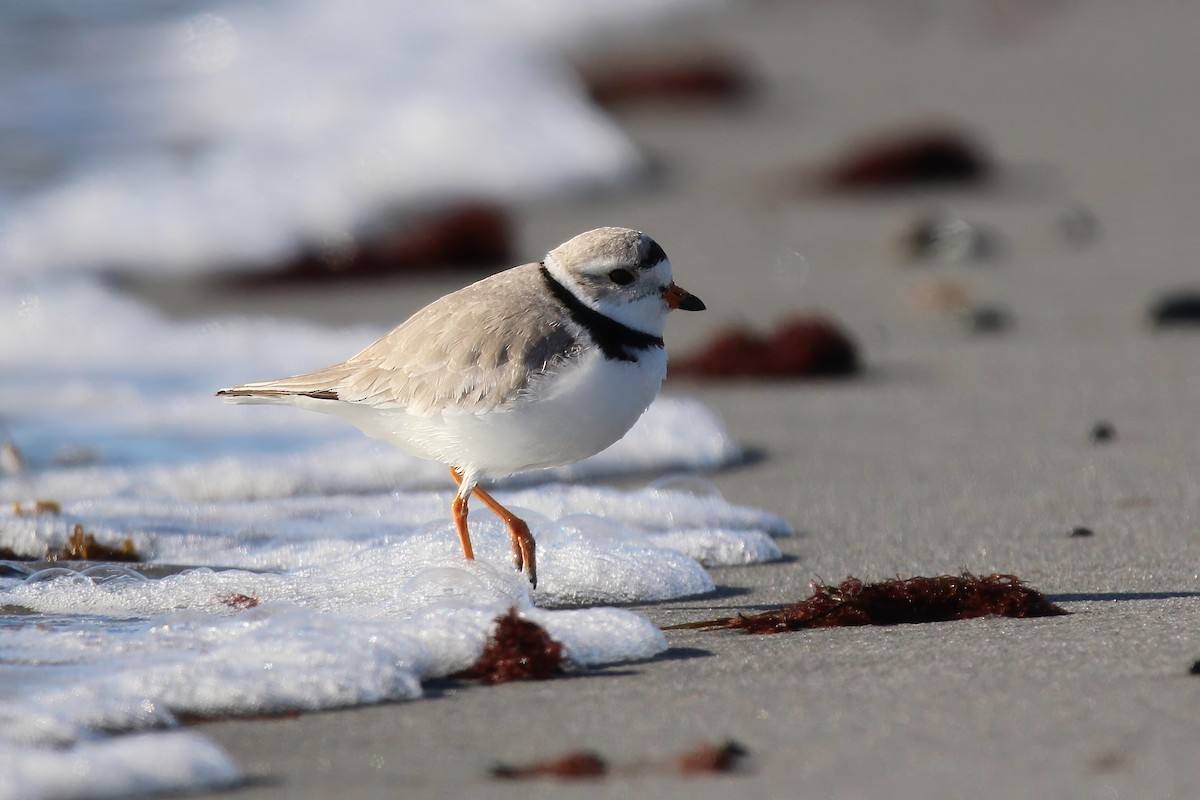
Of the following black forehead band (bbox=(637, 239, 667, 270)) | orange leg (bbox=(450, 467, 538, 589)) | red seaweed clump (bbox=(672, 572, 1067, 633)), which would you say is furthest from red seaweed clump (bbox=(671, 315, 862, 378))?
red seaweed clump (bbox=(672, 572, 1067, 633))

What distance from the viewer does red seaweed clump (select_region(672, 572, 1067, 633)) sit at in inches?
152

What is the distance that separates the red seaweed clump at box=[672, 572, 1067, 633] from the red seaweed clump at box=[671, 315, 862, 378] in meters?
2.78

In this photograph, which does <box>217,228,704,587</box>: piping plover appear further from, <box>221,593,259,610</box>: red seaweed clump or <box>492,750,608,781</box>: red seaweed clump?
<box>492,750,608,781</box>: red seaweed clump

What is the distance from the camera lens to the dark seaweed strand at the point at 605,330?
4.27 metres

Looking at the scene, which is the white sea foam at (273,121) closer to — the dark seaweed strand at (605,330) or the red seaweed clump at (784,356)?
the red seaweed clump at (784,356)

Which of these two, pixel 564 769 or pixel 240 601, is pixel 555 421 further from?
pixel 564 769

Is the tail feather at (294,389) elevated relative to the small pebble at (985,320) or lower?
lower

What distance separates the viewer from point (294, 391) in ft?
15.4

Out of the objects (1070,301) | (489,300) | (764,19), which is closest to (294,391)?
(489,300)

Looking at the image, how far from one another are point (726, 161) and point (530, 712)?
781 cm

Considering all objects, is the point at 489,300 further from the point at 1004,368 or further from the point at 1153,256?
the point at 1153,256

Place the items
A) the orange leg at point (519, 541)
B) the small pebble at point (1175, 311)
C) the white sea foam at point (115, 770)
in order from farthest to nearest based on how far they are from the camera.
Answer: the small pebble at point (1175, 311)
the orange leg at point (519, 541)
the white sea foam at point (115, 770)

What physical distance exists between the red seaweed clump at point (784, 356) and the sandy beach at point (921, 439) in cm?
8

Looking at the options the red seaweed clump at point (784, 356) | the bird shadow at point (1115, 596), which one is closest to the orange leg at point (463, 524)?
the bird shadow at point (1115, 596)
